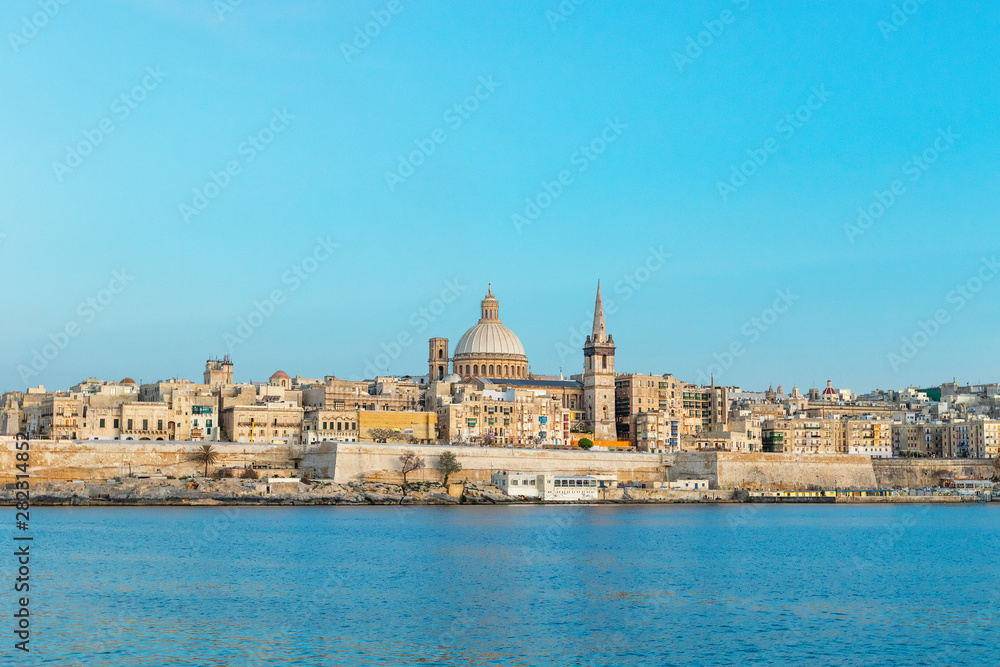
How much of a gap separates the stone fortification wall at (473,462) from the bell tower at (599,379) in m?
11.8

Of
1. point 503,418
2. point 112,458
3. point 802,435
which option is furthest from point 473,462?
point 802,435

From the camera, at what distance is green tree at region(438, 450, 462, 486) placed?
5931cm

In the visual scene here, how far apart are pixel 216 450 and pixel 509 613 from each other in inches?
1574

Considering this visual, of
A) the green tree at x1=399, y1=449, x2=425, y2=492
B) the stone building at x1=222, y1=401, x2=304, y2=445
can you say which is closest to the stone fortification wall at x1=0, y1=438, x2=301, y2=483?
the green tree at x1=399, y1=449, x2=425, y2=492

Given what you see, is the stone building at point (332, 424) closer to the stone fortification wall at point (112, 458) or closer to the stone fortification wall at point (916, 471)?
the stone fortification wall at point (112, 458)

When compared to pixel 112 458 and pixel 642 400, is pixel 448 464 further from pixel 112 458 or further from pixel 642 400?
pixel 642 400

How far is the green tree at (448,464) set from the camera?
59.3 meters

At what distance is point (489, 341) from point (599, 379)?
8.89 m

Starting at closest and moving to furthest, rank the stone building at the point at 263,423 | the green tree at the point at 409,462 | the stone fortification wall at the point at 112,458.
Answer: the stone fortification wall at the point at 112,458 → the green tree at the point at 409,462 → the stone building at the point at 263,423

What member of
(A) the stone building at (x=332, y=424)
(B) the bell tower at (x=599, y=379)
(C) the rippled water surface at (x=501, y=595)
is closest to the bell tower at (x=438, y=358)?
(B) the bell tower at (x=599, y=379)

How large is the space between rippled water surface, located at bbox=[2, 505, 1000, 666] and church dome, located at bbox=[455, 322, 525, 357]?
4606 cm

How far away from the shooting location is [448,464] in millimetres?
59281

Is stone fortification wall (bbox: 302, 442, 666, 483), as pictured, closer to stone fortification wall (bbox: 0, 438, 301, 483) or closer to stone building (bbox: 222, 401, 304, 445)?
stone fortification wall (bbox: 0, 438, 301, 483)

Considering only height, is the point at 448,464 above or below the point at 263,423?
below
